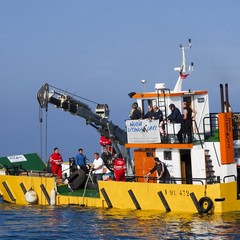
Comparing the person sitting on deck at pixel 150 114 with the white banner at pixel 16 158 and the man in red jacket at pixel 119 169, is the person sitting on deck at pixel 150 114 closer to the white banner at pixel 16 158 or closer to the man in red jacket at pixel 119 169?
the man in red jacket at pixel 119 169

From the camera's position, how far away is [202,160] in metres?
28.1

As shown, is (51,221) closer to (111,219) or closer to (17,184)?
(111,219)

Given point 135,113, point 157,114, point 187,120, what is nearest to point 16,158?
point 135,113

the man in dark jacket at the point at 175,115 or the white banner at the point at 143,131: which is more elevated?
the man in dark jacket at the point at 175,115

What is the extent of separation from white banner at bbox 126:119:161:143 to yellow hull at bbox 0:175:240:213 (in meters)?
1.95

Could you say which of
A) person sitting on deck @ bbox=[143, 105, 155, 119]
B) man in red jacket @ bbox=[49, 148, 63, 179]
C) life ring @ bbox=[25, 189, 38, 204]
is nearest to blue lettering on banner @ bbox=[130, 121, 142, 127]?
person sitting on deck @ bbox=[143, 105, 155, 119]

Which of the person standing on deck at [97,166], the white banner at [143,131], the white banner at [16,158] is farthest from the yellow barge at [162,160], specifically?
the white banner at [16,158]

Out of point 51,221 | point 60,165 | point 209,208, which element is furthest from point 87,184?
point 209,208

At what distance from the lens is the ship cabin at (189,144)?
27703 mm

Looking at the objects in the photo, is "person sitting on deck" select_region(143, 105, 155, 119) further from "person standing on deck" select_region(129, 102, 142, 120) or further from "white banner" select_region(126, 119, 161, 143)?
"white banner" select_region(126, 119, 161, 143)

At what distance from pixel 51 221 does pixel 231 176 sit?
5.99 meters

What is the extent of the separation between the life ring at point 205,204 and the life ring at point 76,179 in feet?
20.1

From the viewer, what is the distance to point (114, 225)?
25719mm

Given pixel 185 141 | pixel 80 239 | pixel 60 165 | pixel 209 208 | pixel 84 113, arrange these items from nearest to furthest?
pixel 80 239 < pixel 209 208 < pixel 185 141 < pixel 84 113 < pixel 60 165
